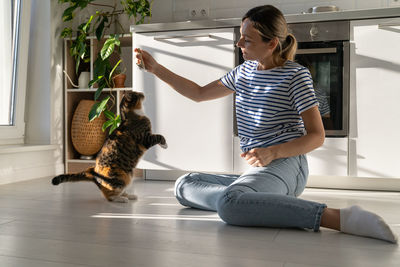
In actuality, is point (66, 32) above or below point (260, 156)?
above

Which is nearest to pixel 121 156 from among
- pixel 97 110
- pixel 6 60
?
pixel 97 110

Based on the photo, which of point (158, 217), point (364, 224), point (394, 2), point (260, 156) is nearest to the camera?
point (364, 224)

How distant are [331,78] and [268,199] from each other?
1.39 metres

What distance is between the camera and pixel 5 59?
3.33m

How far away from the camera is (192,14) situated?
375 cm

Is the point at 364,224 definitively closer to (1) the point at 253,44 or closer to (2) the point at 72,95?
(1) the point at 253,44

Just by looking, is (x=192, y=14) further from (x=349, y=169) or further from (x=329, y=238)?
(x=329, y=238)

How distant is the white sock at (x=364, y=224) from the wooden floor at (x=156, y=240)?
3 cm

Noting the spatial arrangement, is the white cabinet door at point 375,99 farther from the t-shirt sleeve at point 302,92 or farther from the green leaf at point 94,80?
the green leaf at point 94,80

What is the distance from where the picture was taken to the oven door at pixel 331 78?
2709 millimetres

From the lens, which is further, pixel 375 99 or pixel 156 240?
pixel 375 99

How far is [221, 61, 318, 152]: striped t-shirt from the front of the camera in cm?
178

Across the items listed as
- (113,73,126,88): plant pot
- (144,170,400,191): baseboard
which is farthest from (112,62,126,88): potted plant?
(144,170,400,191): baseboard

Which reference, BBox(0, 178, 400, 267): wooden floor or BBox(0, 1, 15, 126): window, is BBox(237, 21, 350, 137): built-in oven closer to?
BBox(0, 178, 400, 267): wooden floor
